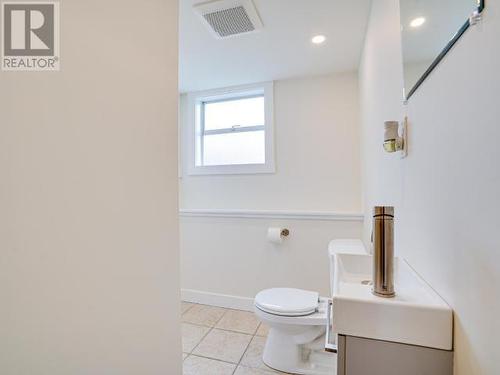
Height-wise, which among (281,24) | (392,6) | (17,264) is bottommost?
(17,264)

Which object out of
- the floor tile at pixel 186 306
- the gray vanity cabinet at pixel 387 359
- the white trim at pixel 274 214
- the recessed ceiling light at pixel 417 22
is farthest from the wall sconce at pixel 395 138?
the floor tile at pixel 186 306

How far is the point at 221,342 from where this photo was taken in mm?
2004

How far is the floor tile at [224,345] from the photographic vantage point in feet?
6.04

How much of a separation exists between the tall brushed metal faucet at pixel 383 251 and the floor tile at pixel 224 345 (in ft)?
4.81

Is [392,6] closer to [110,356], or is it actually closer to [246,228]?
[110,356]

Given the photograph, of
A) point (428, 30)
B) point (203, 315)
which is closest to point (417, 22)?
point (428, 30)

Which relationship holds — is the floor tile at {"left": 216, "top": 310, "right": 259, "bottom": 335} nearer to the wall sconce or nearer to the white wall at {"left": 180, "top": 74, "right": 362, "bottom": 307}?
the white wall at {"left": 180, "top": 74, "right": 362, "bottom": 307}

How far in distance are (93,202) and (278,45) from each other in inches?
74.8

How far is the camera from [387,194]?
1.36 m

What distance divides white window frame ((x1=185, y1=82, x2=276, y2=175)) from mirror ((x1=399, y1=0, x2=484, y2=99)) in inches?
66.9

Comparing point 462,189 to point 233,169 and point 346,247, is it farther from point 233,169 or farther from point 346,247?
point 233,169

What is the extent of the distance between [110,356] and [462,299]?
0.89m

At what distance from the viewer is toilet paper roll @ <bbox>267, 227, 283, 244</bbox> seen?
2.45m

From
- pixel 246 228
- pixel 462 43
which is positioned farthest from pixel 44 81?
pixel 246 228
